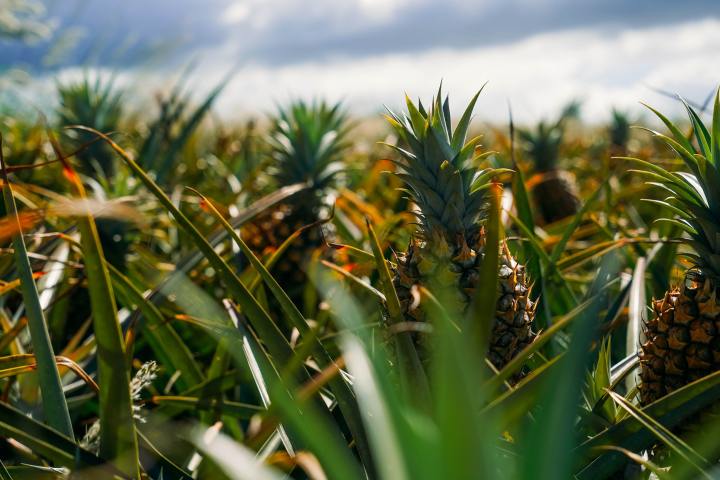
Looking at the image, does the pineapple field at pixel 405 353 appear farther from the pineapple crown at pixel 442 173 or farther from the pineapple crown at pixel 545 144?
the pineapple crown at pixel 545 144

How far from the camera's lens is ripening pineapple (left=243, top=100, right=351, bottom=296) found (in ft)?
5.72

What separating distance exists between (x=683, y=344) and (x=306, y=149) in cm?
147

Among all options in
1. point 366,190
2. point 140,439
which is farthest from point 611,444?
point 366,190

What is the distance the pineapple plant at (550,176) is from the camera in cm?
272

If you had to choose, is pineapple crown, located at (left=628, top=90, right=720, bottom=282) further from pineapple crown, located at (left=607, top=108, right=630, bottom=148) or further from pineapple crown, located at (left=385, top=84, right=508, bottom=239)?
pineapple crown, located at (left=607, top=108, right=630, bottom=148)

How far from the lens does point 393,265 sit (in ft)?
3.14

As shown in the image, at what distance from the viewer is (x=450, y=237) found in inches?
35.1

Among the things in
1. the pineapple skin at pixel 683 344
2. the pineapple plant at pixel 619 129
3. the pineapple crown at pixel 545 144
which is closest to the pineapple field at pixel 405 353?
the pineapple skin at pixel 683 344

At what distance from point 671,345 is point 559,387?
0.46 metres

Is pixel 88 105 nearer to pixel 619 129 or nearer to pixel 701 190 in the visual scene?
pixel 701 190

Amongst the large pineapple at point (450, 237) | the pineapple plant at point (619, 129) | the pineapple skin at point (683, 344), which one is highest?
the pineapple plant at point (619, 129)

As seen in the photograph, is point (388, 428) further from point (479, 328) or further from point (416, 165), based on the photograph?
point (416, 165)

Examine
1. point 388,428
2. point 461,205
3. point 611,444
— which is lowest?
point 611,444

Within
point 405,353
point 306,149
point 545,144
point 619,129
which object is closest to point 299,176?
point 306,149
